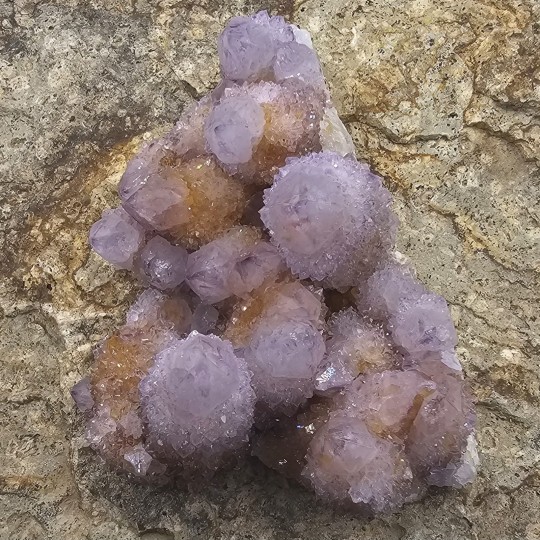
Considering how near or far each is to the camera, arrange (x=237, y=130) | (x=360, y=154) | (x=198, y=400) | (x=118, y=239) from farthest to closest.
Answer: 1. (x=360, y=154)
2. (x=118, y=239)
3. (x=237, y=130)
4. (x=198, y=400)

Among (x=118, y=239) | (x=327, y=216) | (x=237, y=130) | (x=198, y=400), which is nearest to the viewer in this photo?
(x=198, y=400)

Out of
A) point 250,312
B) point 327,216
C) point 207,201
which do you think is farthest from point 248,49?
point 250,312

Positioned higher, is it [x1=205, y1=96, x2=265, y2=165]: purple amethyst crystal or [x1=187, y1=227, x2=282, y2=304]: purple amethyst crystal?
[x1=205, y1=96, x2=265, y2=165]: purple amethyst crystal

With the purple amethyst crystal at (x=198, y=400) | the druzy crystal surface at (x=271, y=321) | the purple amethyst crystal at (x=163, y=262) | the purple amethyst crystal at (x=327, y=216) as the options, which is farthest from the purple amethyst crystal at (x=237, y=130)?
the purple amethyst crystal at (x=198, y=400)

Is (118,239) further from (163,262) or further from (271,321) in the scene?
(271,321)

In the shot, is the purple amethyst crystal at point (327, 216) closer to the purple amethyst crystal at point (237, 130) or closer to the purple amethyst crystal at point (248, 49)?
the purple amethyst crystal at point (237, 130)

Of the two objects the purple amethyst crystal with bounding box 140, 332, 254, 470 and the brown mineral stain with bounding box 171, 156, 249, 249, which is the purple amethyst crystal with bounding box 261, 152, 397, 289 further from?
the purple amethyst crystal with bounding box 140, 332, 254, 470

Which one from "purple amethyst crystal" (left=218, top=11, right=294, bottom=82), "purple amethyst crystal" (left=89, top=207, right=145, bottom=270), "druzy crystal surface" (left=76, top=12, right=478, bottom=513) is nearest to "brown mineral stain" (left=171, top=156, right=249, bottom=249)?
"druzy crystal surface" (left=76, top=12, right=478, bottom=513)
